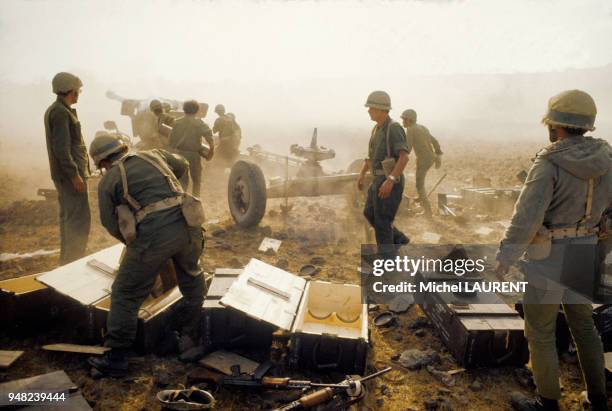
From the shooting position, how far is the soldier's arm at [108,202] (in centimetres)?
314

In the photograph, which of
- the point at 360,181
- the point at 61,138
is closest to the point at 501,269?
the point at 360,181

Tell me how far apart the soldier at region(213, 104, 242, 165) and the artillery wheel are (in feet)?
14.6

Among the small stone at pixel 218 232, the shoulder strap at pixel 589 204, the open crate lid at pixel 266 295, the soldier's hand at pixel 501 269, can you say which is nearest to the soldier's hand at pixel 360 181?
the open crate lid at pixel 266 295

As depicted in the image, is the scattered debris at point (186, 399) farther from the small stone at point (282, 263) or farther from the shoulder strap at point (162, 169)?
the small stone at point (282, 263)

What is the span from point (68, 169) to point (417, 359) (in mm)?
4230

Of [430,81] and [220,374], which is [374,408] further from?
[430,81]

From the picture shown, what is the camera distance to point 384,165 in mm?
4758

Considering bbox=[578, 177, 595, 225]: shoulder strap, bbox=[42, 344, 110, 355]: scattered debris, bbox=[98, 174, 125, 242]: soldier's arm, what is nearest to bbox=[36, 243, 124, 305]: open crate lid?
bbox=[42, 344, 110, 355]: scattered debris

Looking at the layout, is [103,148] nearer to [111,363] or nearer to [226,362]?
[111,363]

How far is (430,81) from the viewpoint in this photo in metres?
103

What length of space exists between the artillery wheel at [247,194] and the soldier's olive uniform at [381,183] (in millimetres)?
2074

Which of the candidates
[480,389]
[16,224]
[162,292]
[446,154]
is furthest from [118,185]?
[446,154]

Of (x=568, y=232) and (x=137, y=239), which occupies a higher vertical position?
(x=568, y=232)

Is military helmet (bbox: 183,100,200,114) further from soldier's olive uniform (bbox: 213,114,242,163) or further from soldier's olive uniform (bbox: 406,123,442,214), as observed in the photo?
soldier's olive uniform (bbox: 406,123,442,214)
